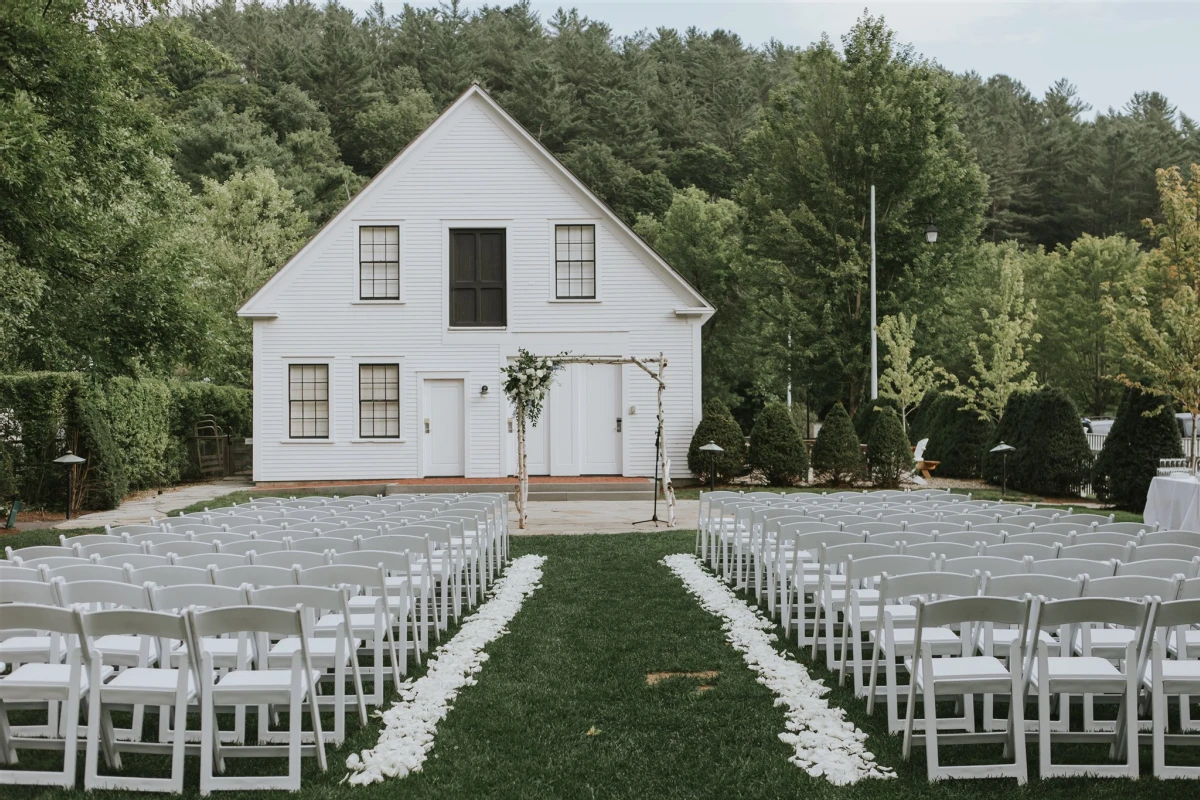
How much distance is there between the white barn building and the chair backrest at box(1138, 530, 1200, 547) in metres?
15.7

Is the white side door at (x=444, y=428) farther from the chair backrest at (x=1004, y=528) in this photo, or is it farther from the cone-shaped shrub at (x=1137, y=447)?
the chair backrest at (x=1004, y=528)

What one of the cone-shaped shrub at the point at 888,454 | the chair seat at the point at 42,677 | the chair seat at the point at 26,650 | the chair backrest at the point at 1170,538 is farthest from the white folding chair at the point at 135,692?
the cone-shaped shrub at the point at 888,454

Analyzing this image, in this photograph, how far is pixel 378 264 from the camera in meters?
24.4

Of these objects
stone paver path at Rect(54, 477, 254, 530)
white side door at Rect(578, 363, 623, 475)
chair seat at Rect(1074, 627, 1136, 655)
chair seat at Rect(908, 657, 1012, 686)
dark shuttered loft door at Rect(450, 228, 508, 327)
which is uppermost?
dark shuttered loft door at Rect(450, 228, 508, 327)

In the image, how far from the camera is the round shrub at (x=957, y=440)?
26.5 m

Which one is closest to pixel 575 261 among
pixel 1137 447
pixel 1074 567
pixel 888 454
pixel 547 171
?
pixel 547 171

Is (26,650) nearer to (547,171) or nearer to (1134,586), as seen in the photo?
(1134,586)

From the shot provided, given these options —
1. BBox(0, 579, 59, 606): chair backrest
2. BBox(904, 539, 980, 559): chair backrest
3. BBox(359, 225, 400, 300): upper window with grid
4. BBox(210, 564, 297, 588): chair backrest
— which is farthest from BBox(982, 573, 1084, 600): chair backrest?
BBox(359, 225, 400, 300): upper window with grid

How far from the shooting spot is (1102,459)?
1967 centimetres

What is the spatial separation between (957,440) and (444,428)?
13.2 meters

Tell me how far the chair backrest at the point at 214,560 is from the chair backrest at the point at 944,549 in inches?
189

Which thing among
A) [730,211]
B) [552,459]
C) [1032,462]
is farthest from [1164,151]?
[552,459]

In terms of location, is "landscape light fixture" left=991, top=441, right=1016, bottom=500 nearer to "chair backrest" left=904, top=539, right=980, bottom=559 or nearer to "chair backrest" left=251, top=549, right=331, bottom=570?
"chair backrest" left=904, top=539, right=980, bottom=559

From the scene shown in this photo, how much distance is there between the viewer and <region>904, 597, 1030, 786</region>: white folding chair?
5.14 meters
